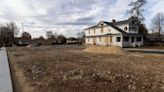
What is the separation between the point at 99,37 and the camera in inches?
1695

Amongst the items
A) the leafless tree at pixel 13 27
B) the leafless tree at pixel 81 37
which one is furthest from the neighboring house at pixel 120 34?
the leafless tree at pixel 13 27

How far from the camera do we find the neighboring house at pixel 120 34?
→ 123 feet

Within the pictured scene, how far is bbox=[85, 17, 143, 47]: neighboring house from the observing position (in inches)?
1479

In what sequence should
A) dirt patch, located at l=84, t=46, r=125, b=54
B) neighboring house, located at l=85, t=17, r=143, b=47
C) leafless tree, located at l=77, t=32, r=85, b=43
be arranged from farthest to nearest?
leafless tree, located at l=77, t=32, r=85, b=43, neighboring house, located at l=85, t=17, r=143, b=47, dirt patch, located at l=84, t=46, r=125, b=54

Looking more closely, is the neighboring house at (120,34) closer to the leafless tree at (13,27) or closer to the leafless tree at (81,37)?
the leafless tree at (81,37)

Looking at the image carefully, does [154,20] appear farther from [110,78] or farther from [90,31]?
[110,78]

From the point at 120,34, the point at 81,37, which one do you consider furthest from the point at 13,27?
the point at 120,34

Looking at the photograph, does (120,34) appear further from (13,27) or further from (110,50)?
(13,27)

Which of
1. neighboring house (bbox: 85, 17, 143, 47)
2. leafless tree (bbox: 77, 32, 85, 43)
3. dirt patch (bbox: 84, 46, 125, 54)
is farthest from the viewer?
leafless tree (bbox: 77, 32, 85, 43)

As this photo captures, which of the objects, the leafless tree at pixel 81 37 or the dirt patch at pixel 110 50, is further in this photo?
the leafless tree at pixel 81 37

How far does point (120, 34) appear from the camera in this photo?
3691 cm

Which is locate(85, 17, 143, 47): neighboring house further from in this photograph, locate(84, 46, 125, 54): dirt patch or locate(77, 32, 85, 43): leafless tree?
locate(77, 32, 85, 43): leafless tree

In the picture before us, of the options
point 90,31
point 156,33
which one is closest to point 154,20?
point 156,33

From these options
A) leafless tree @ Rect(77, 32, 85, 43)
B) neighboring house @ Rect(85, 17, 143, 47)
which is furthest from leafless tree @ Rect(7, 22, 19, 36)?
neighboring house @ Rect(85, 17, 143, 47)
